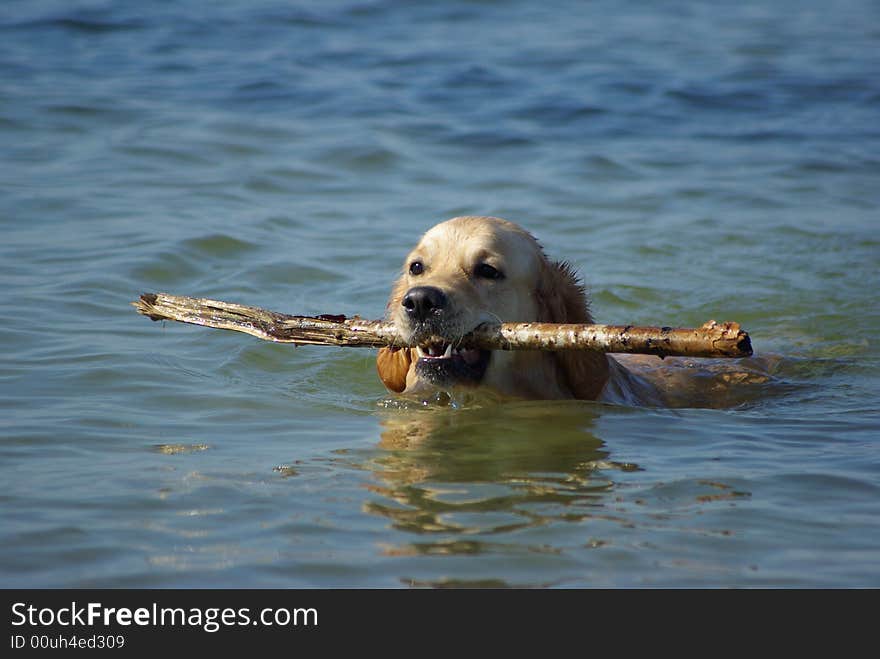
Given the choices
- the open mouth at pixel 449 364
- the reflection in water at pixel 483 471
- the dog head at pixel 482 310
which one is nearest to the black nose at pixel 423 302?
the dog head at pixel 482 310

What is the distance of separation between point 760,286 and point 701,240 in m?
1.27

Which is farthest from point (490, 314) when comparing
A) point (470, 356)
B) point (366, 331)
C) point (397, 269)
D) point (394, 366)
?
point (397, 269)

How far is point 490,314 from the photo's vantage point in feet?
21.3

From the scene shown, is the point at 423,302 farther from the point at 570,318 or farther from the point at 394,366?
the point at 570,318

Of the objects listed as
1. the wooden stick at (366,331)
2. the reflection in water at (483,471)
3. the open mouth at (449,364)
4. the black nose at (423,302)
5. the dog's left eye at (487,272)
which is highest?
the dog's left eye at (487,272)

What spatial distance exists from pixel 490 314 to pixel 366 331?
677 mm

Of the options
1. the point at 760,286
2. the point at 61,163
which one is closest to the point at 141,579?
the point at 760,286

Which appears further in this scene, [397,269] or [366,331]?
[397,269]

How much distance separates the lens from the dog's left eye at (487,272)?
671cm

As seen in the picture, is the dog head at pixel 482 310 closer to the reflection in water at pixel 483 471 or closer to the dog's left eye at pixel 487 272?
the dog's left eye at pixel 487 272

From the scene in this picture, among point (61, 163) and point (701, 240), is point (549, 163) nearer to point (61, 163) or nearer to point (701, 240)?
point (701, 240)

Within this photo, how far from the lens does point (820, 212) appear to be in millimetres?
12359

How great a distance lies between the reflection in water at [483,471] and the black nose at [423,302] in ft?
2.03

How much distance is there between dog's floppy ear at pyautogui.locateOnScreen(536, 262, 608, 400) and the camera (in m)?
6.92
